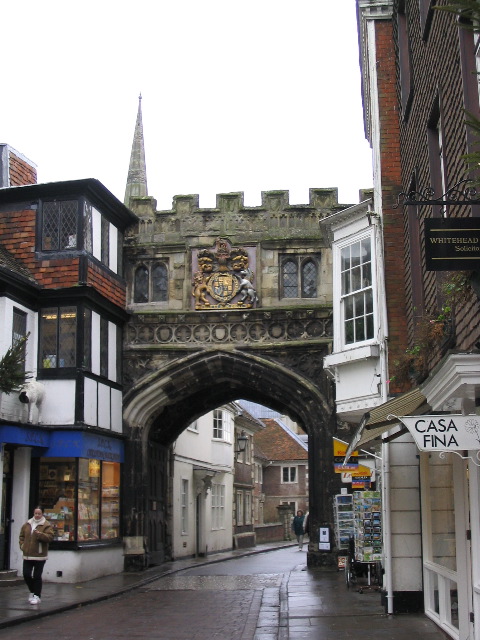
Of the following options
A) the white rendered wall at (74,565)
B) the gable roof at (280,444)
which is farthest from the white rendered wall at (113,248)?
the gable roof at (280,444)

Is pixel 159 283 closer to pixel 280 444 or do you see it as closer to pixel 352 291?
pixel 352 291

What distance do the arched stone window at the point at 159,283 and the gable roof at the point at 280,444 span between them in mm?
31075

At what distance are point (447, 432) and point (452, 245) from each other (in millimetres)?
1389

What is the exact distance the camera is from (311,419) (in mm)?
22391

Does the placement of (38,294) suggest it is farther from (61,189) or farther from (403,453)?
(403,453)

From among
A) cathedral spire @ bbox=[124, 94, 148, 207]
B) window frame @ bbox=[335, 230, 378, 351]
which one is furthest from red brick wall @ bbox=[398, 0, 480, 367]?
cathedral spire @ bbox=[124, 94, 148, 207]

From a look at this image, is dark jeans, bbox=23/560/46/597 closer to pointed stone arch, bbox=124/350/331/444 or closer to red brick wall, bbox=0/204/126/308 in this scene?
red brick wall, bbox=0/204/126/308

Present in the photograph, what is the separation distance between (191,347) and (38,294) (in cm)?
428

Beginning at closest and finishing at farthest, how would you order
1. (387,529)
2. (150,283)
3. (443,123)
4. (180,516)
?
1. (443,123)
2. (387,529)
3. (150,283)
4. (180,516)

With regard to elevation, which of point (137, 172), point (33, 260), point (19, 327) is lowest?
point (19, 327)

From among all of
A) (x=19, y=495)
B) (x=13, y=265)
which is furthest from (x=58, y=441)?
(x=13, y=265)

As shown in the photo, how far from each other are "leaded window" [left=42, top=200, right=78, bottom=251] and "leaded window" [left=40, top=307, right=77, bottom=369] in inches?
57.2

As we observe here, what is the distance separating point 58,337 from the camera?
2016cm

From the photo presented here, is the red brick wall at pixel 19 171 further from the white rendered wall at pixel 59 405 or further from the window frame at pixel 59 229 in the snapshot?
the white rendered wall at pixel 59 405
